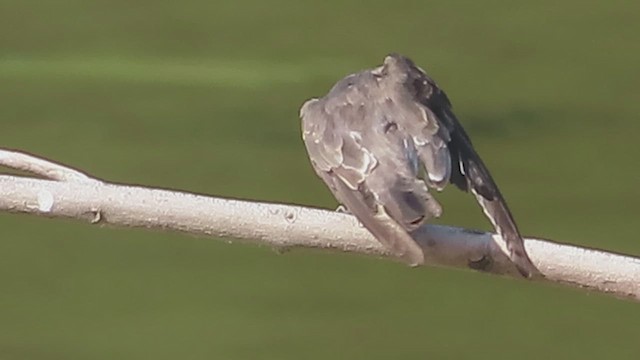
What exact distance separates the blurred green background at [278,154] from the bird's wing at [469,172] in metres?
2.49

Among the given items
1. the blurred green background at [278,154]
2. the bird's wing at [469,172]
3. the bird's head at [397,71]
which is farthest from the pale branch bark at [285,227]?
the blurred green background at [278,154]

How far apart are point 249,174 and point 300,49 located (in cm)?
158

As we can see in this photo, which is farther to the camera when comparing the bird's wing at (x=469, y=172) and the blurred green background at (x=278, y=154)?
the blurred green background at (x=278, y=154)

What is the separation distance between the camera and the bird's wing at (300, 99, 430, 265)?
6.98 feet

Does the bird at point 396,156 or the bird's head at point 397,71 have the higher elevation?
the bird's head at point 397,71

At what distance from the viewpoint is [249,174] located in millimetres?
6156

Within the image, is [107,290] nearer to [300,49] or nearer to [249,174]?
[249,174]

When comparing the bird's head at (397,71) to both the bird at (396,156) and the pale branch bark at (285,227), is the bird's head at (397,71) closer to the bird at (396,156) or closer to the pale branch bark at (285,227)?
the bird at (396,156)

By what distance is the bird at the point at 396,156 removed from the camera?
2.15 m

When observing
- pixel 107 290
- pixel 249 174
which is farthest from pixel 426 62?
pixel 107 290

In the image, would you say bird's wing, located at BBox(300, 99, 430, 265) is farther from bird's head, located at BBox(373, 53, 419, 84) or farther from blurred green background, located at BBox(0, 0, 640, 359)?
blurred green background, located at BBox(0, 0, 640, 359)

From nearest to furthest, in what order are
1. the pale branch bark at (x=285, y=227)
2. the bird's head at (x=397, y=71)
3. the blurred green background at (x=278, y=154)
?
the pale branch bark at (x=285, y=227) < the bird's head at (x=397, y=71) < the blurred green background at (x=278, y=154)

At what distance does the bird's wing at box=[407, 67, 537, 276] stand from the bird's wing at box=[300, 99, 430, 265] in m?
0.08

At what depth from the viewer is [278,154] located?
6.36 m
